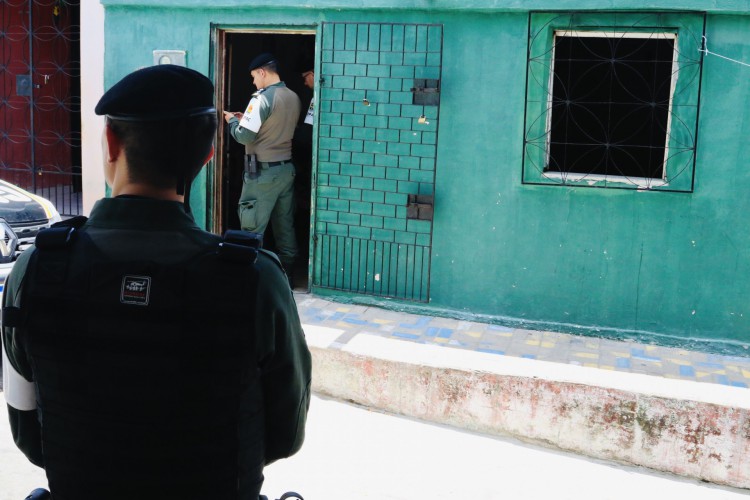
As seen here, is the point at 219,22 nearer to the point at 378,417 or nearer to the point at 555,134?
the point at 555,134

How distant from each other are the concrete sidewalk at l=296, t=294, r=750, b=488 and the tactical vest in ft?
11.8

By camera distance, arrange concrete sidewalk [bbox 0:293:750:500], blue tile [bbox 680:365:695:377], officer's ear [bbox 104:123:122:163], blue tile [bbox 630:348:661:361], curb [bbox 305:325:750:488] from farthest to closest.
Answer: blue tile [bbox 630:348:661:361]
blue tile [bbox 680:365:695:377]
curb [bbox 305:325:750:488]
concrete sidewalk [bbox 0:293:750:500]
officer's ear [bbox 104:123:122:163]

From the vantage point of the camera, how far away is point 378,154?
6.77 meters

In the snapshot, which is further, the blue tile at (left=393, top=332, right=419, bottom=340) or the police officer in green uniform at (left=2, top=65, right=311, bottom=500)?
the blue tile at (left=393, top=332, right=419, bottom=340)

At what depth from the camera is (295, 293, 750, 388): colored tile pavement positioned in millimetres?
5621

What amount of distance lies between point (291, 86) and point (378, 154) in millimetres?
3917


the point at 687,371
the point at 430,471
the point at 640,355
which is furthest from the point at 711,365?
the point at 430,471

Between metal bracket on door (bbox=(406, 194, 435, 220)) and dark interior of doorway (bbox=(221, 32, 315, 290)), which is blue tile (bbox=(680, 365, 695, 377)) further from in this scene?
dark interior of doorway (bbox=(221, 32, 315, 290))

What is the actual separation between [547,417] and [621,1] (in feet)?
10.1

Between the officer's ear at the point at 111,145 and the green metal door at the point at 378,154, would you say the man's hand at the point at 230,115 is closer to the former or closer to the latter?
the green metal door at the point at 378,154

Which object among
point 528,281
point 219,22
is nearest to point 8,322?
point 528,281

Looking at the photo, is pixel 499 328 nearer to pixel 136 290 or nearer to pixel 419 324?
pixel 419 324

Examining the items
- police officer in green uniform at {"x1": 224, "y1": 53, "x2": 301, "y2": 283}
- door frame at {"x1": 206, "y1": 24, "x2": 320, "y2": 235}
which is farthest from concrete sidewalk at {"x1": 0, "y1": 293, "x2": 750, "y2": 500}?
door frame at {"x1": 206, "y1": 24, "x2": 320, "y2": 235}

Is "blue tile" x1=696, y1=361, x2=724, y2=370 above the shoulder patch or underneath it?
underneath
